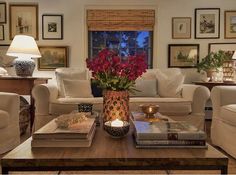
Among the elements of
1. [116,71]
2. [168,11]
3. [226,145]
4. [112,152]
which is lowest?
[226,145]

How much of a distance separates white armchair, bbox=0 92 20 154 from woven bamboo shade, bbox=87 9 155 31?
7.81ft

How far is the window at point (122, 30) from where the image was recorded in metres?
4.86

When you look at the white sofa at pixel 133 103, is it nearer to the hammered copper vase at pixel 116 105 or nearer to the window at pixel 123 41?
the window at pixel 123 41

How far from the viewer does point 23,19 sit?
4.89 meters

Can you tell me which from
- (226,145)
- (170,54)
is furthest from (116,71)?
(170,54)

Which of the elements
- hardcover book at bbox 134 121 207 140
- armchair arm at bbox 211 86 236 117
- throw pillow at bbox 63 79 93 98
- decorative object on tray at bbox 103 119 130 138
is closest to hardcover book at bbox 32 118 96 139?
decorative object on tray at bbox 103 119 130 138

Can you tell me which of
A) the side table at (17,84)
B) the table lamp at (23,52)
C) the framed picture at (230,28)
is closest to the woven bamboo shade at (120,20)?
the table lamp at (23,52)

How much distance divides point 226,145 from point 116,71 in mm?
1801

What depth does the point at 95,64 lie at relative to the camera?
1746 mm

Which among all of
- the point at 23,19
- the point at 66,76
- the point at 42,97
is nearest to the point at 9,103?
the point at 42,97

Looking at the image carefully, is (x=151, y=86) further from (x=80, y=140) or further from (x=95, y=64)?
(x=80, y=140)

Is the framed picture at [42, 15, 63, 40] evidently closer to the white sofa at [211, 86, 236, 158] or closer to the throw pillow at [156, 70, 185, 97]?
the throw pillow at [156, 70, 185, 97]

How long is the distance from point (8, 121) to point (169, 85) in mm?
2204

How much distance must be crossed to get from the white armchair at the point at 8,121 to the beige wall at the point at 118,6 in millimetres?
2025
